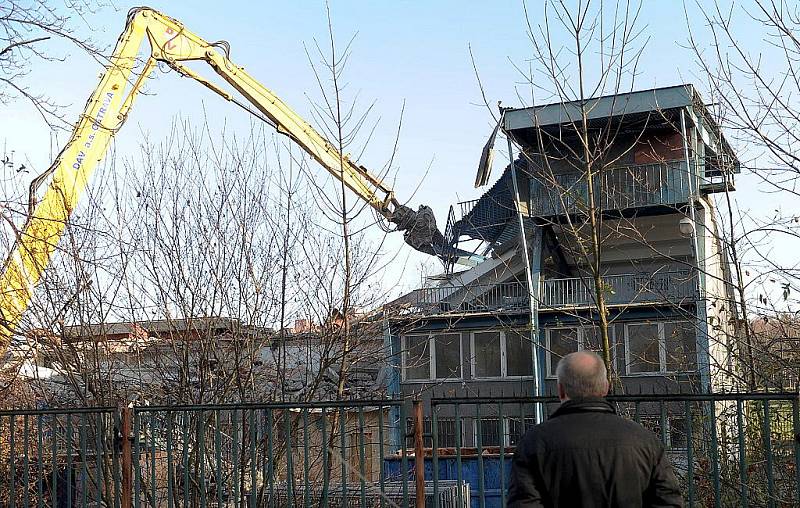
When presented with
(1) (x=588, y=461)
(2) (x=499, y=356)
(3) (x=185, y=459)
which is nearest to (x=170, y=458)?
(3) (x=185, y=459)

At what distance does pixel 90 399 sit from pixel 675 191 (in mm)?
17856

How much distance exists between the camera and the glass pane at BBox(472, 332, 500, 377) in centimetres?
2856

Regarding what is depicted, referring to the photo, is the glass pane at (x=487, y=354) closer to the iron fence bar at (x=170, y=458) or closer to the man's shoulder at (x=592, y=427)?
the iron fence bar at (x=170, y=458)

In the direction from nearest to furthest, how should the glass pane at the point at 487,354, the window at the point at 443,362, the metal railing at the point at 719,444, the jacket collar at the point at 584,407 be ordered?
the jacket collar at the point at 584,407 < the metal railing at the point at 719,444 < the glass pane at the point at 487,354 < the window at the point at 443,362

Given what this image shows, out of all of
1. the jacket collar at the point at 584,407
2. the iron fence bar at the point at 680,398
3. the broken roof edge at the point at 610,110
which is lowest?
the iron fence bar at the point at 680,398

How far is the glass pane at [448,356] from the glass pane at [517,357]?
162cm

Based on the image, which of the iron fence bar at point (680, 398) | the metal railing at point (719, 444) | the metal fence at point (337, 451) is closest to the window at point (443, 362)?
the metal fence at point (337, 451)

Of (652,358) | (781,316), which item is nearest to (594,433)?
(781,316)

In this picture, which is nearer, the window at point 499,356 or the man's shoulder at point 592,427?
the man's shoulder at point 592,427

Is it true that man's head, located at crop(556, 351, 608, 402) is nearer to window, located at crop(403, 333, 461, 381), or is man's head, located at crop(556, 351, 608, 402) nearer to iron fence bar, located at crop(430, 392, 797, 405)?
iron fence bar, located at crop(430, 392, 797, 405)

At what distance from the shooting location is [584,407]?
4.05 m

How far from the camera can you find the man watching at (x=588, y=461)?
3.95 meters

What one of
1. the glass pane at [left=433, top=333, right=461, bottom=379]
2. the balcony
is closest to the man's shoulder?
the balcony

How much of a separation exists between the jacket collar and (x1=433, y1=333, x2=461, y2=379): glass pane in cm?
2470
